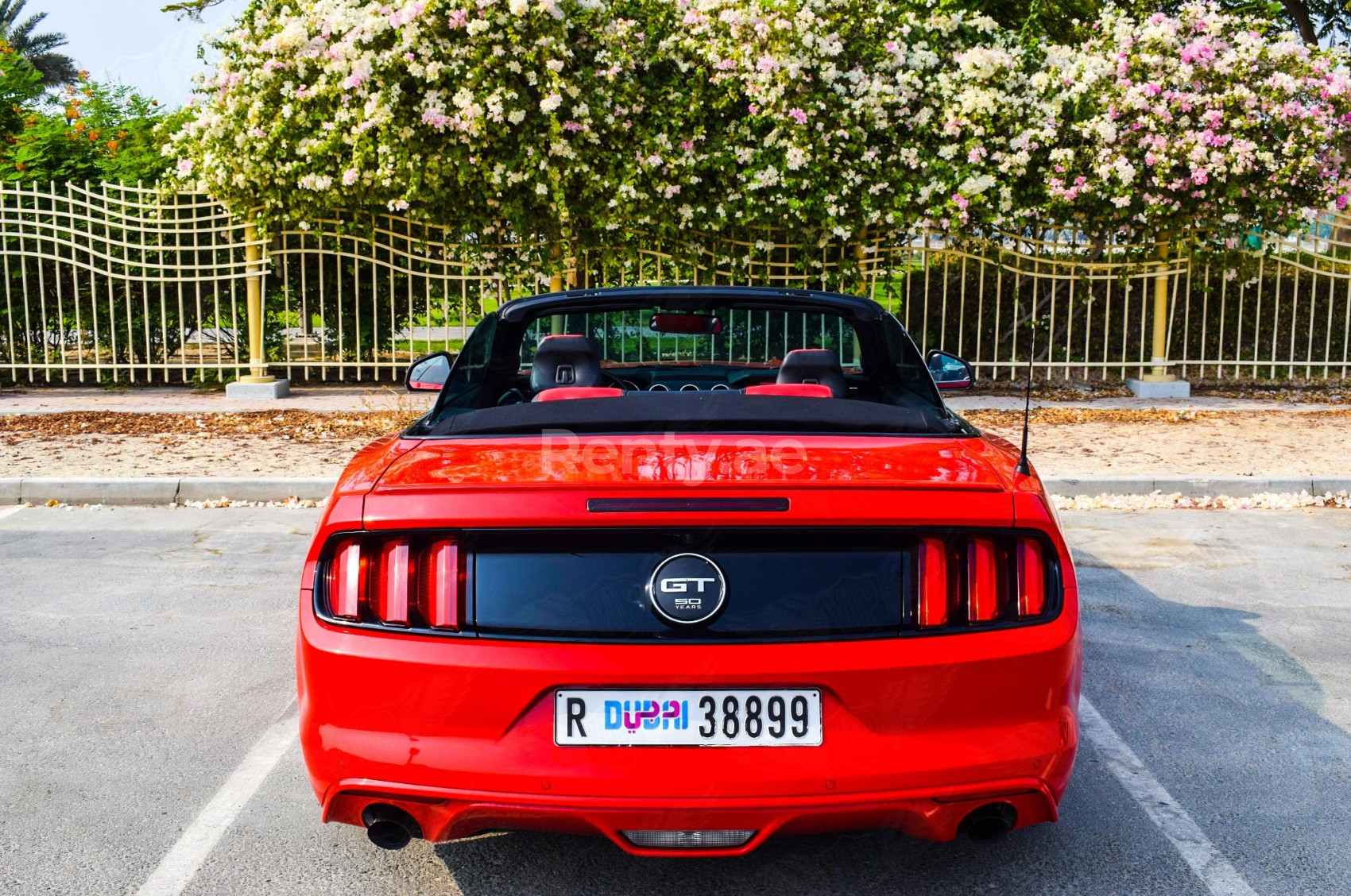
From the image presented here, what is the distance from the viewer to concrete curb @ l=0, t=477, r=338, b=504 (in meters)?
8.12

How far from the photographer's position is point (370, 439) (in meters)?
10.1

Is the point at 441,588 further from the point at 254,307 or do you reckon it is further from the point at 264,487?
the point at 254,307

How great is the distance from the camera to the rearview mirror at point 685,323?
170 inches

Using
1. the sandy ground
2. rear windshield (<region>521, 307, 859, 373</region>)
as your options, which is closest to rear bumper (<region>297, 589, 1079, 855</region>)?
the sandy ground

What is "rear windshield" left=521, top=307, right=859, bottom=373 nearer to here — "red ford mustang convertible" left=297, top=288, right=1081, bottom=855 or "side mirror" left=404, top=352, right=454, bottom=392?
"side mirror" left=404, top=352, right=454, bottom=392

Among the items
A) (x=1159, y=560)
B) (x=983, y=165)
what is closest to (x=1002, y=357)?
(x=983, y=165)

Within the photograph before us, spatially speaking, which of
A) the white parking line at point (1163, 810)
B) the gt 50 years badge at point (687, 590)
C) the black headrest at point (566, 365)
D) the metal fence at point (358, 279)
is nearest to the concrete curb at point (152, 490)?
the black headrest at point (566, 365)

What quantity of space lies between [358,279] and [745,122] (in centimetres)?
484

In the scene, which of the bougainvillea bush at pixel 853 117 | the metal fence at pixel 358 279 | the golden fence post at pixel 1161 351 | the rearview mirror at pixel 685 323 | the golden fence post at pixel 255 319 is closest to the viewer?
the rearview mirror at pixel 685 323

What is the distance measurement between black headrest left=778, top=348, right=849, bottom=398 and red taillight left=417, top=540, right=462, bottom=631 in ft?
5.82

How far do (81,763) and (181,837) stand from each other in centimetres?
72

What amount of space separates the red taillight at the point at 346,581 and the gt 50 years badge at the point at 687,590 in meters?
0.62

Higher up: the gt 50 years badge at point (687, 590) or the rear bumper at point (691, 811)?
the gt 50 years badge at point (687, 590)

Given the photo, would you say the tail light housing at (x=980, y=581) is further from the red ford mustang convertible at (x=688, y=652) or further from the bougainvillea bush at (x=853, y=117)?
the bougainvillea bush at (x=853, y=117)
